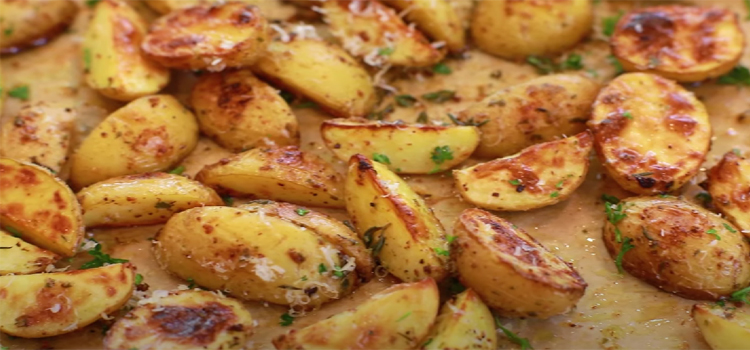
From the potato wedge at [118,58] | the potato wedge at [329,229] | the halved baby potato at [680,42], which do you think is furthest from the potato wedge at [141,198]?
the halved baby potato at [680,42]

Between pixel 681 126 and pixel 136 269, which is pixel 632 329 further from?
pixel 136 269

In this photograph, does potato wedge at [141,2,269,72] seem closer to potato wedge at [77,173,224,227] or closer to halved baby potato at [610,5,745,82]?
potato wedge at [77,173,224,227]

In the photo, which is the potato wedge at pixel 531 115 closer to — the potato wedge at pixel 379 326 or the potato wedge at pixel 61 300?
the potato wedge at pixel 379 326

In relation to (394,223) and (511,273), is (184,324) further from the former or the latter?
(511,273)

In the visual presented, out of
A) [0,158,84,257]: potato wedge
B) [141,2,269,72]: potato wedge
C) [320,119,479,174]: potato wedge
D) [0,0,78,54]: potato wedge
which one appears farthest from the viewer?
[0,0,78,54]: potato wedge

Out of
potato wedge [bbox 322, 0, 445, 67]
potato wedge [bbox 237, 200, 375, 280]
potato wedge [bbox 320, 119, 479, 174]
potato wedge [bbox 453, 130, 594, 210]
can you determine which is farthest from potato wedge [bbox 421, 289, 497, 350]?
potato wedge [bbox 322, 0, 445, 67]

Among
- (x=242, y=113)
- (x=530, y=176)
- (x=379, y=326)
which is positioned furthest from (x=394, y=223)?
(x=242, y=113)
